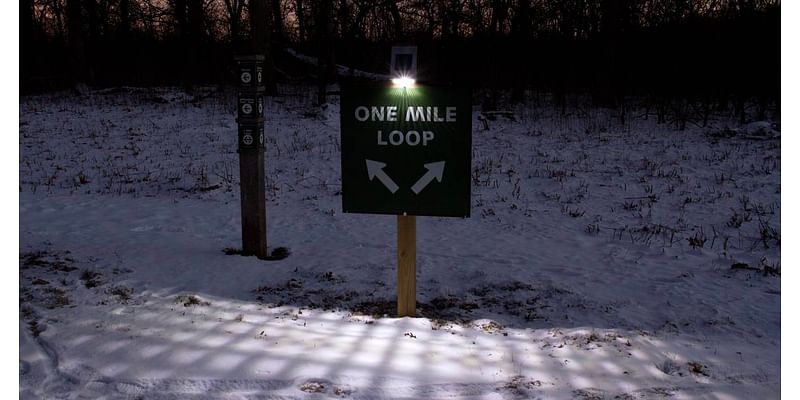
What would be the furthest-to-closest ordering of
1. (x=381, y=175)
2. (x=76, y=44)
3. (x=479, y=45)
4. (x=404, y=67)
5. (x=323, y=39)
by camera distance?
(x=479, y=45) → (x=323, y=39) → (x=76, y=44) → (x=381, y=175) → (x=404, y=67)

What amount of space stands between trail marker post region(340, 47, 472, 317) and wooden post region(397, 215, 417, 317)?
0.43 ft

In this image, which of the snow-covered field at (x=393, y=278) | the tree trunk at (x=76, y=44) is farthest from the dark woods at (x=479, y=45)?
the snow-covered field at (x=393, y=278)

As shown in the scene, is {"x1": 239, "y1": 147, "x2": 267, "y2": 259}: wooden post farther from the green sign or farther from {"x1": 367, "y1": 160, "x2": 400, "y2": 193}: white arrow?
{"x1": 367, "y1": 160, "x2": 400, "y2": 193}: white arrow

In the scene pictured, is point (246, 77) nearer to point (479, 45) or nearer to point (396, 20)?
point (396, 20)

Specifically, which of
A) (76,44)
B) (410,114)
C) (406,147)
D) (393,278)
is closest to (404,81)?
(410,114)

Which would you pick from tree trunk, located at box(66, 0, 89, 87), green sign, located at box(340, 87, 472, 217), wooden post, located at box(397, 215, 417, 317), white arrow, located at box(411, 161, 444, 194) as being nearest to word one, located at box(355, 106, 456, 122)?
Answer: green sign, located at box(340, 87, 472, 217)

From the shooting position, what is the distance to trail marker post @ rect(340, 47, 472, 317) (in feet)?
15.0

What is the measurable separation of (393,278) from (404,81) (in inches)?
107

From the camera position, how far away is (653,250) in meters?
7.79

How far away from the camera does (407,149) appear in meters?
4.70

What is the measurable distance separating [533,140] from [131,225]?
33.6ft

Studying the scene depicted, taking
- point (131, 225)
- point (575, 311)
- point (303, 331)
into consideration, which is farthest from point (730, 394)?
point (131, 225)

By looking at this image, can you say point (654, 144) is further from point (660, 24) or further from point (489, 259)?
point (660, 24)

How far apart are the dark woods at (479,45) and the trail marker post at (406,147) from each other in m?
14.5
